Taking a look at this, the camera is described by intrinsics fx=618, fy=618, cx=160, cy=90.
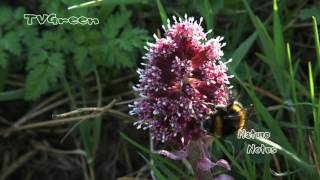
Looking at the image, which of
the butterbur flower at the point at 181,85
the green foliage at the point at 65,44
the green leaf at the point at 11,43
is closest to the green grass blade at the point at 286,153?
the butterbur flower at the point at 181,85

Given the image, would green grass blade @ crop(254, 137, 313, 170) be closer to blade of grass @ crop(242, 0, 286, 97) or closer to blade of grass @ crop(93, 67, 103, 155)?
blade of grass @ crop(242, 0, 286, 97)

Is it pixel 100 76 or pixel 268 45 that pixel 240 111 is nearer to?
pixel 268 45

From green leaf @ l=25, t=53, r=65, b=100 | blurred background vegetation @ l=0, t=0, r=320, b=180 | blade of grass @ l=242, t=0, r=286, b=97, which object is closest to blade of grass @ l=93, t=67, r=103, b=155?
blurred background vegetation @ l=0, t=0, r=320, b=180

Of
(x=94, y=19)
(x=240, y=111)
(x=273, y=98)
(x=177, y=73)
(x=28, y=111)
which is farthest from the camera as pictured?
(x=28, y=111)

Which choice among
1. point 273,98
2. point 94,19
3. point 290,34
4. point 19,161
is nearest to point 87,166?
point 19,161

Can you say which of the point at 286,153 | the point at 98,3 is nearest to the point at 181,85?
the point at 286,153

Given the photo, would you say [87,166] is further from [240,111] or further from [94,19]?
[240,111]

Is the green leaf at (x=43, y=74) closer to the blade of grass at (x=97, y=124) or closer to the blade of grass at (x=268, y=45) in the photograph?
the blade of grass at (x=97, y=124)
